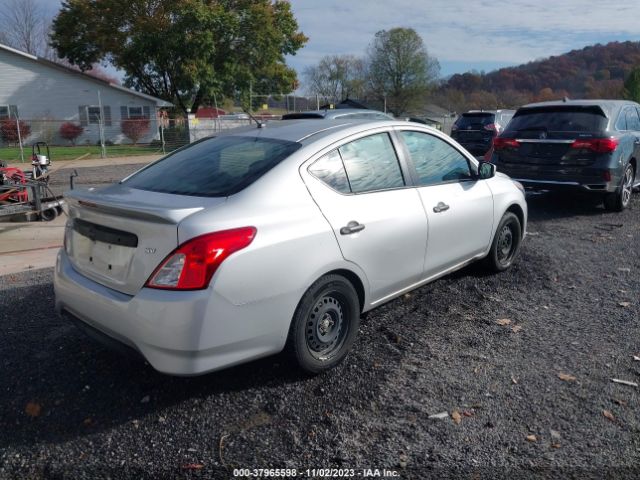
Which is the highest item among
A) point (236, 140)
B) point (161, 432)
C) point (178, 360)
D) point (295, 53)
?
point (295, 53)

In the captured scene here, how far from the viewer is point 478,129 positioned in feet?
52.3

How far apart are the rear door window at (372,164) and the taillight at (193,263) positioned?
1.18 metres

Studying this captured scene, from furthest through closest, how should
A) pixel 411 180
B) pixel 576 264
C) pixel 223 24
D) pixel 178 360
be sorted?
1. pixel 223 24
2. pixel 576 264
3. pixel 411 180
4. pixel 178 360

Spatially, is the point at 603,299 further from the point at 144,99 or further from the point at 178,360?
the point at 144,99

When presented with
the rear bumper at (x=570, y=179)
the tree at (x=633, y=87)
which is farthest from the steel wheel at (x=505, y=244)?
the tree at (x=633, y=87)

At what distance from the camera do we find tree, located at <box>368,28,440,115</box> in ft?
226

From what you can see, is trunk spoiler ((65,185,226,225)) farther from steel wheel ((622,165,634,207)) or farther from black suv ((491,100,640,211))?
steel wheel ((622,165,634,207))

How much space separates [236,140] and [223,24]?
35.6 meters

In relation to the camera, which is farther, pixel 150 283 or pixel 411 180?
pixel 411 180

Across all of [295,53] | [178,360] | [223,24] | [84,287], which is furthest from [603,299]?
[295,53]

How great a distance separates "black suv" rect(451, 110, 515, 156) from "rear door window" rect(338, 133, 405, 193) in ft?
40.5

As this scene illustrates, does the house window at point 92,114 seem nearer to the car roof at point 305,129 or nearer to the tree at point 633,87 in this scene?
the car roof at point 305,129

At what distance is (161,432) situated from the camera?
2920 millimetres

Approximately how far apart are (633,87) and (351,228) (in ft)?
138
